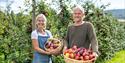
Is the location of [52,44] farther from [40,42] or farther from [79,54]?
[79,54]

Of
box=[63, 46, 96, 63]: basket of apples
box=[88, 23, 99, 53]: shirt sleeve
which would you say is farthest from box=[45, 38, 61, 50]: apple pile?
box=[88, 23, 99, 53]: shirt sleeve

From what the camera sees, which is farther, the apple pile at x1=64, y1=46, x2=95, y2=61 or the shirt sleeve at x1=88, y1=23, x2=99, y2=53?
the shirt sleeve at x1=88, y1=23, x2=99, y2=53

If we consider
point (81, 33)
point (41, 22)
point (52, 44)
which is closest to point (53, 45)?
point (52, 44)

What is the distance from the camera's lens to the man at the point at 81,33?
507 cm

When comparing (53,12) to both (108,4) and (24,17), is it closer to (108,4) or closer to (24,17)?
(24,17)

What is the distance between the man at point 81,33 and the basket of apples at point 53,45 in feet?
0.97

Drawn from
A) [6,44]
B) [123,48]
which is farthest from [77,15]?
[123,48]

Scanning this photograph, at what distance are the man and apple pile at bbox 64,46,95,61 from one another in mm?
117

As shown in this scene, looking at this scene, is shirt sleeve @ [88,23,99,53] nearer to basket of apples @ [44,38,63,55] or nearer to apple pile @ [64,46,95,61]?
apple pile @ [64,46,95,61]

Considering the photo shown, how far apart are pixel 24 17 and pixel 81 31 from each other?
5763mm

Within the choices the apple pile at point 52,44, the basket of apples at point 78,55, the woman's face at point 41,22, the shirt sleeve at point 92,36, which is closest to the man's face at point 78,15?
the shirt sleeve at point 92,36

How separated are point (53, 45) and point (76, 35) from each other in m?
0.54

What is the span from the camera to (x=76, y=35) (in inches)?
203

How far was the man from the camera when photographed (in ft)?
16.6
